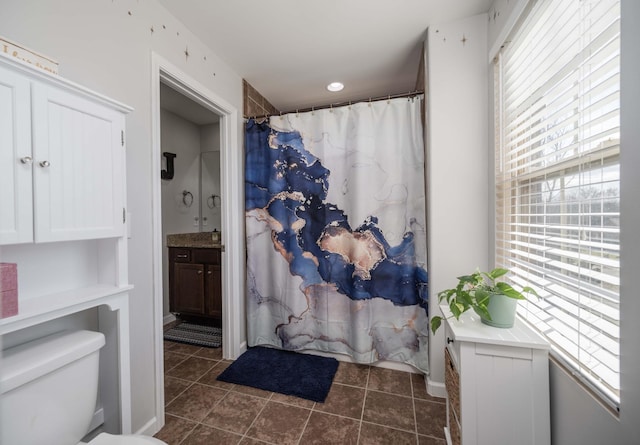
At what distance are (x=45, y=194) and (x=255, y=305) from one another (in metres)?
1.75

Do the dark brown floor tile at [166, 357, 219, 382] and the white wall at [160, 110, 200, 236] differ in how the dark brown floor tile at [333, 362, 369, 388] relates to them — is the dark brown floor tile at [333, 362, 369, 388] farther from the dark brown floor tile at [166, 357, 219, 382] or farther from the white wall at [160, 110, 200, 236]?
Answer: the white wall at [160, 110, 200, 236]

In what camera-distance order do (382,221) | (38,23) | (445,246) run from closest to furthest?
(38,23) < (445,246) < (382,221)

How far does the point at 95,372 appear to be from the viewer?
3.42 ft

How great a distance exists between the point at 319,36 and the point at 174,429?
2.67 meters

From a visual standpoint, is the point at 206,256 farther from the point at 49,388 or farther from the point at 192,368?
the point at 49,388

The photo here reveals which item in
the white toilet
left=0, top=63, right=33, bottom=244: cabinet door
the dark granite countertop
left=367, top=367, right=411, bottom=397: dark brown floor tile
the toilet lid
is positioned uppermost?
left=0, top=63, right=33, bottom=244: cabinet door

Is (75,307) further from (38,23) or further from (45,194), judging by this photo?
(38,23)

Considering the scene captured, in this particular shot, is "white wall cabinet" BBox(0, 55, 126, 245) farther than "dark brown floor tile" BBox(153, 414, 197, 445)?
No

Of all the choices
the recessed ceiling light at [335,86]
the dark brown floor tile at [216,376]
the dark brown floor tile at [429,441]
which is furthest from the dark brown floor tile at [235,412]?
the recessed ceiling light at [335,86]

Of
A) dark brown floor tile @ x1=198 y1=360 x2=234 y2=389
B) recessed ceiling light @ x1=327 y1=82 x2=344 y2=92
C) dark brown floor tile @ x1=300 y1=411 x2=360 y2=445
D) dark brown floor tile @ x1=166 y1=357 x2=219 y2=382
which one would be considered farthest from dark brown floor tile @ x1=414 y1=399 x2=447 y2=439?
recessed ceiling light @ x1=327 y1=82 x2=344 y2=92

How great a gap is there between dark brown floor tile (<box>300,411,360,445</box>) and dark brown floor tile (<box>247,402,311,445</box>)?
5 cm

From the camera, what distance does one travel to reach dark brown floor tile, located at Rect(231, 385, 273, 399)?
1.77 metres

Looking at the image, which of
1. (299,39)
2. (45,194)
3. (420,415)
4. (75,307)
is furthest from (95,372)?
(299,39)

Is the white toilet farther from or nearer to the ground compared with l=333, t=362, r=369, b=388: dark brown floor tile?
farther from the ground
